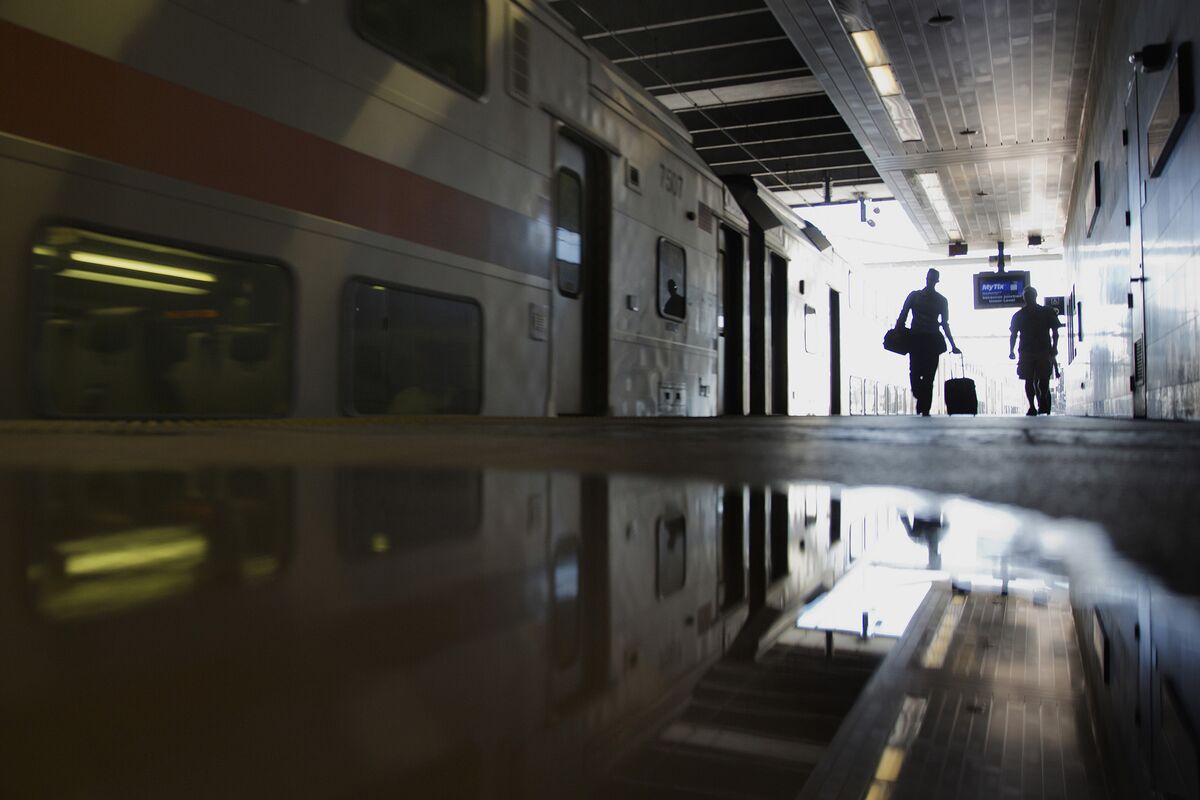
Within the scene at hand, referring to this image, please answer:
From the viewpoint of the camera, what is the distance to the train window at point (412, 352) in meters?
3.19

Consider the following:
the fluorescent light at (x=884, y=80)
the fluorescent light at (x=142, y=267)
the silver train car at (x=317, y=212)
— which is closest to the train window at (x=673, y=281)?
the silver train car at (x=317, y=212)

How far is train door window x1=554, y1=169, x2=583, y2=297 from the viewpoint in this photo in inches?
187

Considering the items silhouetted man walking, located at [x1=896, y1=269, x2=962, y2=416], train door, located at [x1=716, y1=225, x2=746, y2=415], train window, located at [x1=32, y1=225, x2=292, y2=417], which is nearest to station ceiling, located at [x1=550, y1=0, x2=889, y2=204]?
train door, located at [x1=716, y1=225, x2=746, y2=415]

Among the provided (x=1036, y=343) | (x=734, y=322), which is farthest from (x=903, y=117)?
(x=734, y=322)

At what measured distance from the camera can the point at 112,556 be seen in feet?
Answer: 1.72

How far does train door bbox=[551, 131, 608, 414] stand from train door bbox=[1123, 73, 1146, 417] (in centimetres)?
354

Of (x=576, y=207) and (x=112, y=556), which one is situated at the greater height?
(x=576, y=207)

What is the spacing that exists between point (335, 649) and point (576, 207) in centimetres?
478

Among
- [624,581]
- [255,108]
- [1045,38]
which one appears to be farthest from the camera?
[1045,38]

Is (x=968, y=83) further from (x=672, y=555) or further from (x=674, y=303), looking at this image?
(x=672, y=555)

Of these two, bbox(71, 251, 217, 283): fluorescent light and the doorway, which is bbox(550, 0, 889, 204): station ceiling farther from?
bbox(71, 251, 217, 283): fluorescent light

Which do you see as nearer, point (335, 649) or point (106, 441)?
point (335, 649)

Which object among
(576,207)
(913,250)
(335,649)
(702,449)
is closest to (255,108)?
(702,449)

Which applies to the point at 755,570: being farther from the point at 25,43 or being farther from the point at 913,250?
the point at 913,250
